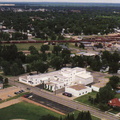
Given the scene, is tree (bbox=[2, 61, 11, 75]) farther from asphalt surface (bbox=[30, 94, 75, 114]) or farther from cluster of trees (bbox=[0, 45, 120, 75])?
asphalt surface (bbox=[30, 94, 75, 114])

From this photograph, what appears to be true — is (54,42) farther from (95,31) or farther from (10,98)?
(10,98)

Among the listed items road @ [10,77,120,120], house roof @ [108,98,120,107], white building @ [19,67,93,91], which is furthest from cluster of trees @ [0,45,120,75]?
house roof @ [108,98,120,107]

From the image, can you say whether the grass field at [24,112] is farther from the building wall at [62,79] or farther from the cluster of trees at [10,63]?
the cluster of trees at [10,63]

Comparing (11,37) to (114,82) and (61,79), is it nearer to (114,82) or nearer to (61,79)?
(61,79)

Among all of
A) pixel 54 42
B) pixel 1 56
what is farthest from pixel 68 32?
pixel 1 56

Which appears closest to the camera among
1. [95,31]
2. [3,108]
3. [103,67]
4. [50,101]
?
[3,108]

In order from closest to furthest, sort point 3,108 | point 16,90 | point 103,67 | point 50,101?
point 3,108, point 50,101, point 16,90, point 103,67

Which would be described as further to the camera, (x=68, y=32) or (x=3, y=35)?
(x=68, y=32)

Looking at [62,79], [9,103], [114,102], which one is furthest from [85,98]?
[9,103]
